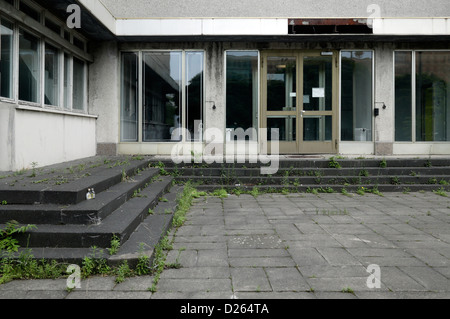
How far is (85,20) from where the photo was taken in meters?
7.69

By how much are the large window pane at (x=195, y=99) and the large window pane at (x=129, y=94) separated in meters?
1.41

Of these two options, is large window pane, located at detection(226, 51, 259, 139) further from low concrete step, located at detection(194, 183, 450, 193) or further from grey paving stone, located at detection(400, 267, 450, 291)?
grey paving stone, located at detection(400, 267, 450, 291)

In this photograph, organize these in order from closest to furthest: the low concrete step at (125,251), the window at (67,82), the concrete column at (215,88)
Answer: the low concrete step at (125,251)
the window at (67,82)
the concrete column at (215,88)

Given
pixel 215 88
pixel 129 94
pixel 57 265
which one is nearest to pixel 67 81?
pixel 129 94

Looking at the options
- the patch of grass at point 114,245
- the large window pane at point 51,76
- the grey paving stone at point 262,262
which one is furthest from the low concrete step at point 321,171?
the patch of grass at point 114,245

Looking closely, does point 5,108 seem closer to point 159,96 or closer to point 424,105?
point 159,96

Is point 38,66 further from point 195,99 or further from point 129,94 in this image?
→ point 195,99

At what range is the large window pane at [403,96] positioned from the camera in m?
9.86

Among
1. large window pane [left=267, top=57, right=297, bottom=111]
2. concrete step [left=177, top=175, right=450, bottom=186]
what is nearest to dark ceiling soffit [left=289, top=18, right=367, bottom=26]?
large window pane [left=267, top=57, right=297, bottom=111]

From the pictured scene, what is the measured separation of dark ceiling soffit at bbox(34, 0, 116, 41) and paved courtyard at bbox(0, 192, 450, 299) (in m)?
4.49

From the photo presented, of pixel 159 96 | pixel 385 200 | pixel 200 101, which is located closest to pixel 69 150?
pixel 159 96

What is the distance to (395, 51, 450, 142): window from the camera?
388 inches

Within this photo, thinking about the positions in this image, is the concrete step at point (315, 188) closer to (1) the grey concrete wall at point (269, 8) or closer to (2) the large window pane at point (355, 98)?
(2) the large window pane at point (355, 98)

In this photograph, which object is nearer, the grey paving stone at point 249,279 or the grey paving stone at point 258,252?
the grey paving stone at point 249,279
